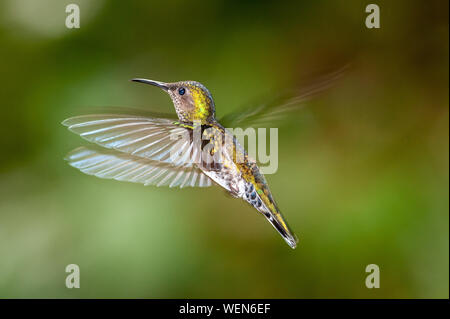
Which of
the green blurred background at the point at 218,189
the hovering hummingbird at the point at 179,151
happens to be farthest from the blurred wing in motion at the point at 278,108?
the green blurred background at the point at 218,189

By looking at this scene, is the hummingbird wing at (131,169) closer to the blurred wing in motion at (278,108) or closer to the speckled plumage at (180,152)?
the speckled plumage at (180,152)

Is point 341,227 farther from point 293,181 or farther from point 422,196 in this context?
point 422,196

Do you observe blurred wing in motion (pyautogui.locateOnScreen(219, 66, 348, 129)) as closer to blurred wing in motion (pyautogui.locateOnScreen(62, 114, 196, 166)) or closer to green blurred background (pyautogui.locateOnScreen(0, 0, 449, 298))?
blurred wing in motion (pyautogui.locateOnScreen(62, 114, 196, 166))

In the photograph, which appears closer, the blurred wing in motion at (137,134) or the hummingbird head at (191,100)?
the blurred wing in motion at (137,134)

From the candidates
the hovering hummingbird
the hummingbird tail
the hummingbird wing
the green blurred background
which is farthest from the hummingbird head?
the green blurred background

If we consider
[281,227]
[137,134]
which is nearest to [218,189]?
[281,227]
